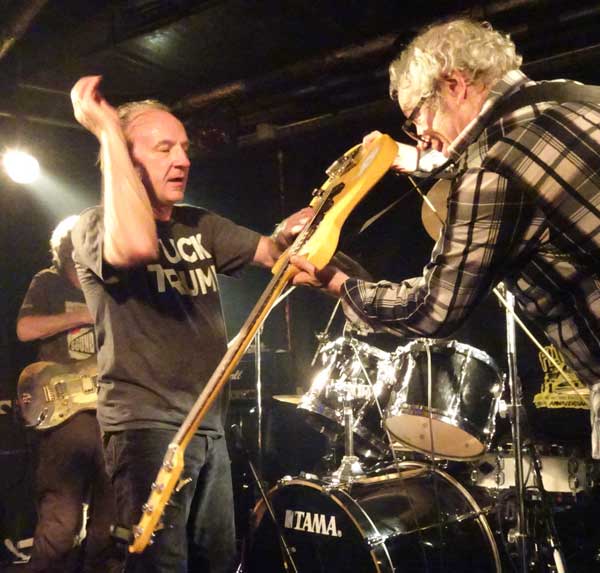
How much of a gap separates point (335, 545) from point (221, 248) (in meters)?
1.92

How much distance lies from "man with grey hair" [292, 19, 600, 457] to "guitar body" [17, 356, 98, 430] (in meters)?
2.82

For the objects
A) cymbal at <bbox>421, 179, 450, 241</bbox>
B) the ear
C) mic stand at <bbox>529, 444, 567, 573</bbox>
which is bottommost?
mic stand at <bbox>529, 444, 567, 573</bbox>

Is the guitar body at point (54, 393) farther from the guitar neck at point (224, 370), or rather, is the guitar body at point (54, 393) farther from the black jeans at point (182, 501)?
the guitar neck at point (224, 370)

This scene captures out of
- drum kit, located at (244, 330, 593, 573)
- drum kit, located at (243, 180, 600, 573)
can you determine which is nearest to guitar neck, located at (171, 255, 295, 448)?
drum kit, located at (243, 180, 600, 573)

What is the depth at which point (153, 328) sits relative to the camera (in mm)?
2451

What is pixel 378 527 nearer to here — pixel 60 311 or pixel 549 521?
pixel 549 521

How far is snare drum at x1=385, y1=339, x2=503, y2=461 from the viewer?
12.7 ft

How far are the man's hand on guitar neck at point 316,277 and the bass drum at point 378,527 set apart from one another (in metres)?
1.86

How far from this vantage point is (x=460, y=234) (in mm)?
1796

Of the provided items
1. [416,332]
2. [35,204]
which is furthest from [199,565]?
[35,204]

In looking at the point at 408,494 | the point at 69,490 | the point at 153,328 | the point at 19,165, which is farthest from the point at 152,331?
the point at 19,165

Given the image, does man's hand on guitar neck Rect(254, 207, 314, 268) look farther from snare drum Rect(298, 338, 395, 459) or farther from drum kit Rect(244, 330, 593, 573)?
snare drum Rect(298, 338, 395, 459)

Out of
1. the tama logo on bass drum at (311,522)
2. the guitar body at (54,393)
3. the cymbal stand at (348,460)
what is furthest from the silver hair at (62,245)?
the tama logo on bass drum at (311,522)

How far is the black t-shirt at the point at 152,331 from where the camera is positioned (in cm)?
236
